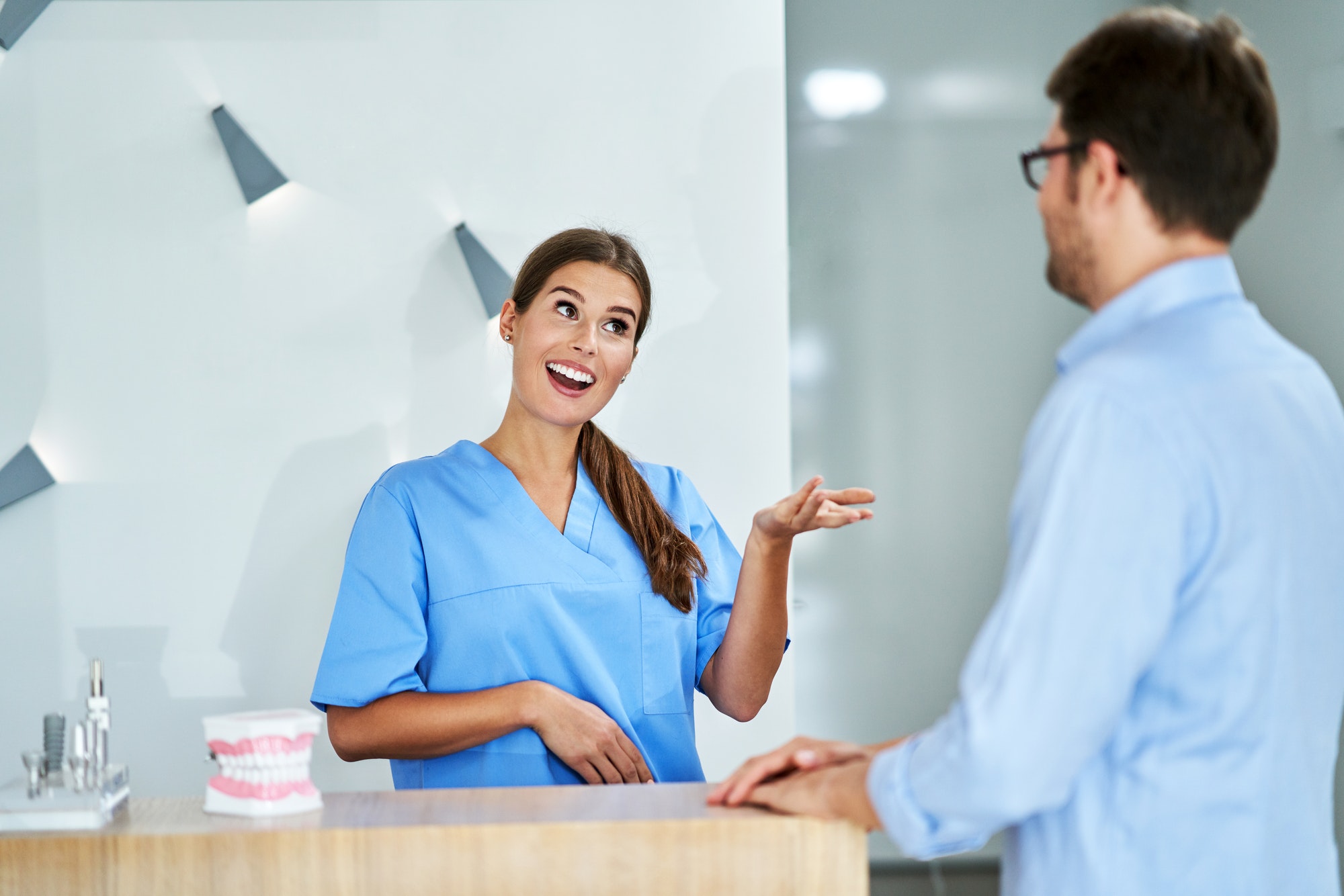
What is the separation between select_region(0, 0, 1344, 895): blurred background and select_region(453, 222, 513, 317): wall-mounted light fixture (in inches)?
1.0

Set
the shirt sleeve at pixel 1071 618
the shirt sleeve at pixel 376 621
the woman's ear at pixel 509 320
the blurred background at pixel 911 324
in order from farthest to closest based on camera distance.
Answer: the blurred background at pixel 911 324 → the woman's ear at pixel 509 320 → the shirt sleeve at pixel 376 621 → the shirt sleeve at pixel 1071 618

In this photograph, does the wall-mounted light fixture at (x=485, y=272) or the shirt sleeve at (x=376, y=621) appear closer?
the shirt sleeve at (x=376, y=621)

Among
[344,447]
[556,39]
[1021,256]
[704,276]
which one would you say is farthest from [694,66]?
[344,447]

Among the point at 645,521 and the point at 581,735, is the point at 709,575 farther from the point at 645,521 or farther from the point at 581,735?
the point at 581,735

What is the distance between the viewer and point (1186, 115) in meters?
0.81

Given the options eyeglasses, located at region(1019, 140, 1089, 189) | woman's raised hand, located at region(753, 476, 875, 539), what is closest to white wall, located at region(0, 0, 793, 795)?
woman's raised hand, located at region(753, 476, 875, 539)

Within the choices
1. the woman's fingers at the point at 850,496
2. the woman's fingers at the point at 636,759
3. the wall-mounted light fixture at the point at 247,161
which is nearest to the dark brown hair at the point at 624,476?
the woman's fingers at the point at 636,759

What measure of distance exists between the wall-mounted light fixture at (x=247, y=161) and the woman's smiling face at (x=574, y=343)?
30.2 inches

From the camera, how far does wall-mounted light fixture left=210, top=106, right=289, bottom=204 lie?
6.93 ft

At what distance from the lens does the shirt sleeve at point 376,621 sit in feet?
4.59

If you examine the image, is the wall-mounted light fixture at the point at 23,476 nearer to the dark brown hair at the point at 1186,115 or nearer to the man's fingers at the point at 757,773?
the man's fingers at the point at 757,773

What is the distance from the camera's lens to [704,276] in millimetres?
2225

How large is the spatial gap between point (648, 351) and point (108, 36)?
3.87ft

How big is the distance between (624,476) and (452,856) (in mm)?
777
